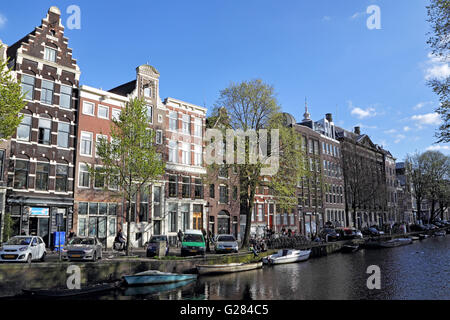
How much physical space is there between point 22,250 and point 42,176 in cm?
1357

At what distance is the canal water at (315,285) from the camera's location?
20984 mm

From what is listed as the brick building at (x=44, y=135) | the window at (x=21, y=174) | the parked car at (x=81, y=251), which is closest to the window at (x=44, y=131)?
the brick building at (x=44, y=135)

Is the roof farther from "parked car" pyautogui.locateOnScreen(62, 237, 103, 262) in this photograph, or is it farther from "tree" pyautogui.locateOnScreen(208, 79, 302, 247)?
"parked car" pyautogui.locateOnScreen(62, 237, 103, 262)

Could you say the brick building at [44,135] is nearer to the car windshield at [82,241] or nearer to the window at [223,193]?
the car windshield at [82,241]

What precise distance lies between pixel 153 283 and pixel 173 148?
2340 centimetres

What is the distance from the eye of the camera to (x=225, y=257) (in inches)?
1193

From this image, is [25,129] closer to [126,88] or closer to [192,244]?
[126,88]

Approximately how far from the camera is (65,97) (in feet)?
121

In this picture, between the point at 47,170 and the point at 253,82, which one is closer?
the point at 47,170

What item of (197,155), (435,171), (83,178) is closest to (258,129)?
(197,155)

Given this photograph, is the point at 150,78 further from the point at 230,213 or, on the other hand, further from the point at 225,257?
the point at 225,257

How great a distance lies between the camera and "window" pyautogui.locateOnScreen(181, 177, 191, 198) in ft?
150
